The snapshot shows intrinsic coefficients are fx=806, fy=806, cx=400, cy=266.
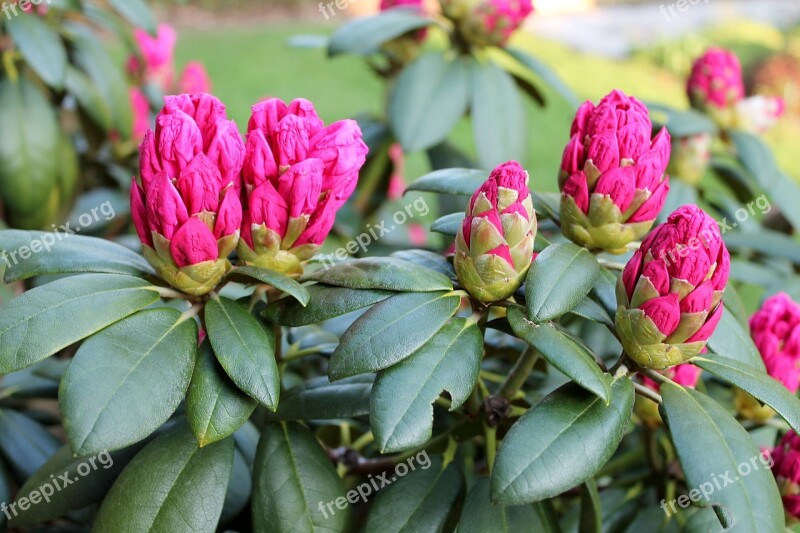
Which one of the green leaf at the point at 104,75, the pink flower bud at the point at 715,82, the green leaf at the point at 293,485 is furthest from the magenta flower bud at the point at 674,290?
the green leaf at the point at 104,75

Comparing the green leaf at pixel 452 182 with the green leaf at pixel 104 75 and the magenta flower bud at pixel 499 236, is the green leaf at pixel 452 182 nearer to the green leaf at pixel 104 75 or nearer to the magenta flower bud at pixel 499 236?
the magenta flower bud at pixel 499 236

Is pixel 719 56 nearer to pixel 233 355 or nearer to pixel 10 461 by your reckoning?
pixel 233 355

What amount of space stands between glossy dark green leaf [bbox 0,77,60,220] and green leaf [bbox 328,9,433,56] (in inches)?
23.5

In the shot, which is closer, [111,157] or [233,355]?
[233,355]

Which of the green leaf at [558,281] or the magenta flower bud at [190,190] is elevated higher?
the magenta flower bud at [190,190]

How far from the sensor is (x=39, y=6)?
5.31 feet

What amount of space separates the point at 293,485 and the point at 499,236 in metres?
0.33

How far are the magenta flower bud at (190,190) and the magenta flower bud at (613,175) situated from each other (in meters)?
0.35

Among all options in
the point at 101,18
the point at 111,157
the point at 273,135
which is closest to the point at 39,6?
the point at 101,18

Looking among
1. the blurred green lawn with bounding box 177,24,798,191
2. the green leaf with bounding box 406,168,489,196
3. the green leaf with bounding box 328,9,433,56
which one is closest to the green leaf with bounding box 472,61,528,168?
the green leaf with bounding box 328,9,433,56

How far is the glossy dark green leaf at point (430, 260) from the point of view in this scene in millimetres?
853

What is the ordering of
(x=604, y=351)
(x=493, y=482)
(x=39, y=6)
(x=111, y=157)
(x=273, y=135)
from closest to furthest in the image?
(x=493, y=482)
(x=273, y=135)
(x=604, y=351)
(x=39, y=6)
(x=111, y=157)

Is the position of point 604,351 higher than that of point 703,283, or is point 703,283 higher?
point 703,283

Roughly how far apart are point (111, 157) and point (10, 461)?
108 centimetres
